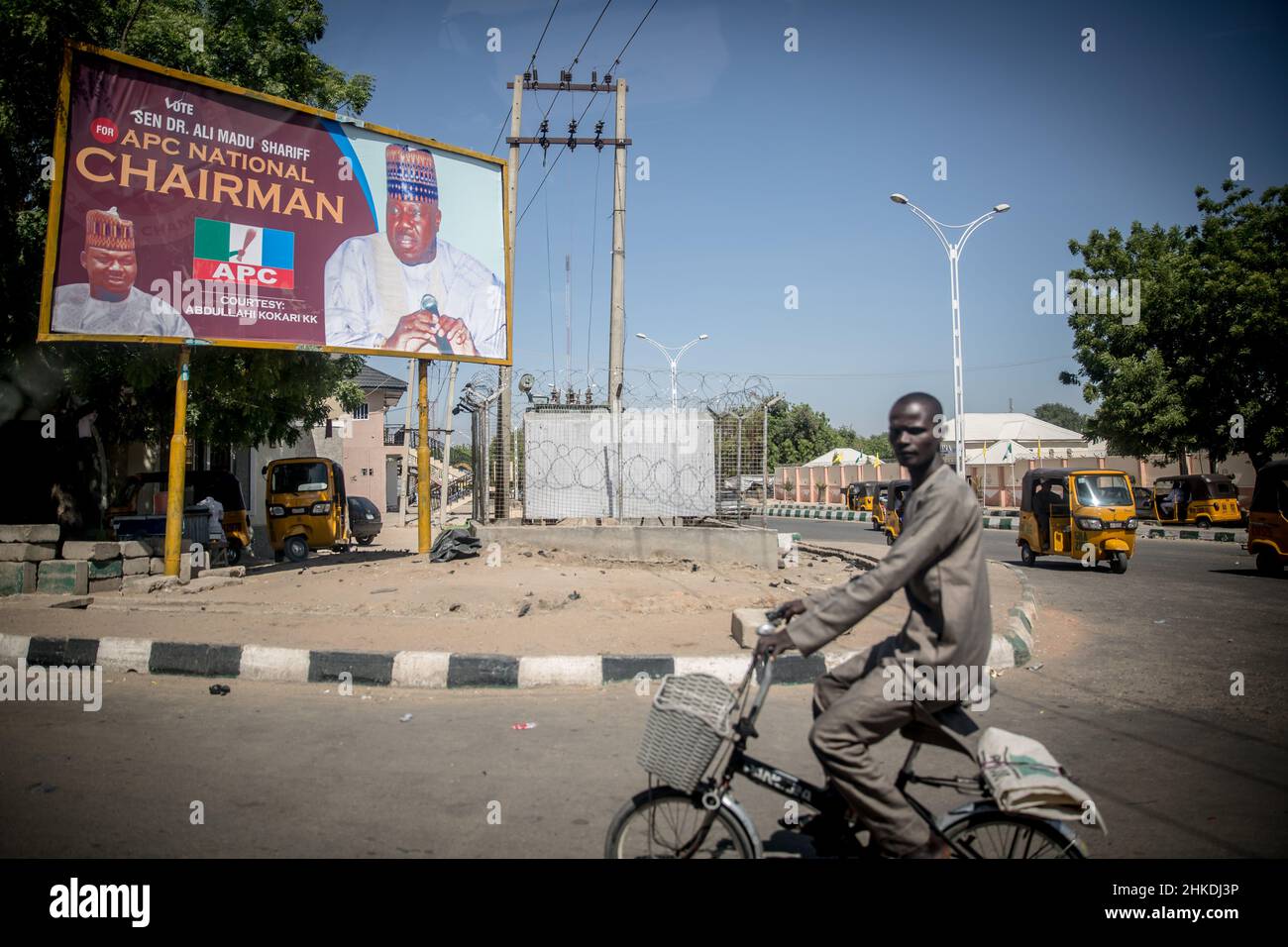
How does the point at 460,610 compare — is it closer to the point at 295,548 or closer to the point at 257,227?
the point at 257,227

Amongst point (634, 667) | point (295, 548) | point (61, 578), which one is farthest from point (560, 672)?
point (295, 548)

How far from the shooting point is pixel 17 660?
6.77 metres

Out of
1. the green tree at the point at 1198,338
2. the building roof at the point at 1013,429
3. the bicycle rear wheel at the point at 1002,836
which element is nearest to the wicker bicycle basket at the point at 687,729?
the bicycle rear wheel at the point at 1002,836

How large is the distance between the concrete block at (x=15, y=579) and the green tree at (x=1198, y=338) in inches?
1075

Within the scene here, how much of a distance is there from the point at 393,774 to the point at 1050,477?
1377cm

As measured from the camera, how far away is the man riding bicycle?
2527mm

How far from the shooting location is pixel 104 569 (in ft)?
32.1

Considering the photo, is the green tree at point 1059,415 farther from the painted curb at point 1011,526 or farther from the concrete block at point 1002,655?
the concrete block at point 1002,655

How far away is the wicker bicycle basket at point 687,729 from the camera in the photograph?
2.53 m

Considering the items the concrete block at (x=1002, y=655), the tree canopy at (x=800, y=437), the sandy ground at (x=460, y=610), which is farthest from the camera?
the tree canopy at (x=800, y=437)

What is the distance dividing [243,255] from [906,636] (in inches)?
417
